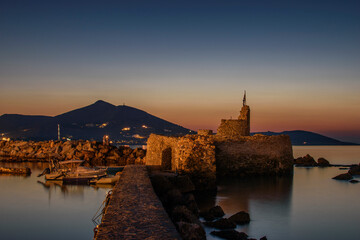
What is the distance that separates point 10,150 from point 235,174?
42.9 m

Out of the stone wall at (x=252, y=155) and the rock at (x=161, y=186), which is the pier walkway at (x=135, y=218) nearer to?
the rock at (x=161, y=186)

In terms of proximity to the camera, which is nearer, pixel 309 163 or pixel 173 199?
pixel 173 199

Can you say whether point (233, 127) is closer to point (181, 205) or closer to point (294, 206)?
point (294, 206)

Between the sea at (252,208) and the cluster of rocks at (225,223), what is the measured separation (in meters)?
0.27

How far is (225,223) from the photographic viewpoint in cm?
966

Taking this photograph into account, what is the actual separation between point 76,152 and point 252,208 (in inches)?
1227

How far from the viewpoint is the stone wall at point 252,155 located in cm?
2052

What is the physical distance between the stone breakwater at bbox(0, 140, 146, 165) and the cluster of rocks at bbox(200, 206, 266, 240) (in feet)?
71.0

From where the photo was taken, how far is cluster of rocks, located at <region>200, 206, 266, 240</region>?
8.87 m

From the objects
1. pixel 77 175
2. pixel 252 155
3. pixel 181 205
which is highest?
pixel 252 155

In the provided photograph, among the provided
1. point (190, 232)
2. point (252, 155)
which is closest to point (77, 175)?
point (252, 155)

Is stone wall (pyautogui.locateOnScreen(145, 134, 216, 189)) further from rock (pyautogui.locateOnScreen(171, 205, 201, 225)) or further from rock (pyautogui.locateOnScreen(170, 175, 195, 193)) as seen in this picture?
rock (pyautogui.locateOnScreen(171, 205, 201, 225))

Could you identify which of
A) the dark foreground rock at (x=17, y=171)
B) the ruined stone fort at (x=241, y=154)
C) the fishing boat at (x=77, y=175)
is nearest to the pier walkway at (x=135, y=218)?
the ruined stone fort at (x=241, y=154)

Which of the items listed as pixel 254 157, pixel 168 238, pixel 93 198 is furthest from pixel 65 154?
pixel 168 238
